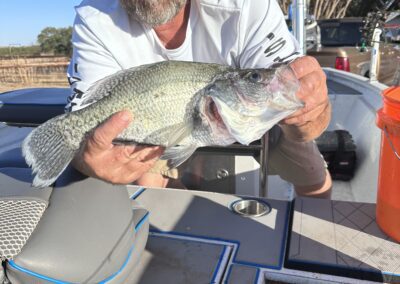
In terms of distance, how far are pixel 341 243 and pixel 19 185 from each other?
1.33 meters

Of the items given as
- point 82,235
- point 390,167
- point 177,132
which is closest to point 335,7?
point 390,167

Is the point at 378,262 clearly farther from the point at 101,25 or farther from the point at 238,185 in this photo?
the point at 101,25

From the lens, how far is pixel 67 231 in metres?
1.33

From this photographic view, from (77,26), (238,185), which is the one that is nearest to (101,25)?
(77,26)

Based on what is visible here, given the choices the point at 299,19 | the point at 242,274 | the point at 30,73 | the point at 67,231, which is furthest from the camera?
the point at 30,73

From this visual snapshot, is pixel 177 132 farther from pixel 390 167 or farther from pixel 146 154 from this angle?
pixel 390 167

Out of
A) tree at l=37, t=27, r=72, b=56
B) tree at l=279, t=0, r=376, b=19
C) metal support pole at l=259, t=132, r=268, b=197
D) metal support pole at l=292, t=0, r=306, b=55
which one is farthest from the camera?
tree at l=37, t=27, r=72, b=56

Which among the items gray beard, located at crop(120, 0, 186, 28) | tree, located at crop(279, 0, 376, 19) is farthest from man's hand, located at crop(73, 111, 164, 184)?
tree, located at crop(279, 0, 376, 19)

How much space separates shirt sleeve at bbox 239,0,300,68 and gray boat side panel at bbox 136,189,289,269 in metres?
0.85

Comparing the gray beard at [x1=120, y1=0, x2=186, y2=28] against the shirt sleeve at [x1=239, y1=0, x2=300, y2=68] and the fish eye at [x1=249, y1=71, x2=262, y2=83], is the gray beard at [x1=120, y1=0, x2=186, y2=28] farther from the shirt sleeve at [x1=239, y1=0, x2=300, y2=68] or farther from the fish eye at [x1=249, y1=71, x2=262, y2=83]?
the fish eye at [x1=249, y1=71, x2=262, y2=83]

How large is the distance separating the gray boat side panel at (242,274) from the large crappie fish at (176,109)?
514 mm

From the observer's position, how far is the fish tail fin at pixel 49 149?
1576mm

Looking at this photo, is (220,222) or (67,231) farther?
(220,222)

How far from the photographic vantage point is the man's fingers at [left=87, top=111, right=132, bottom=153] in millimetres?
1620
